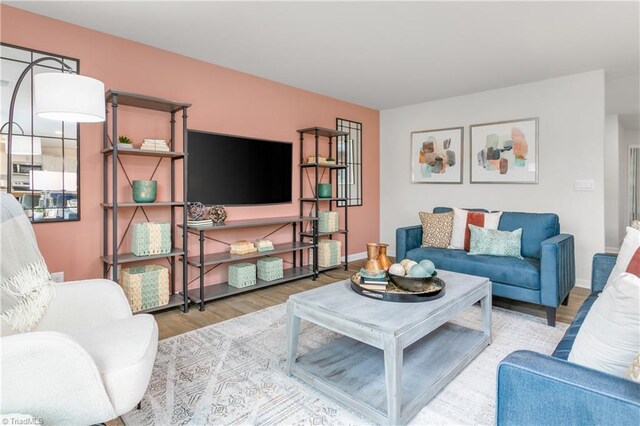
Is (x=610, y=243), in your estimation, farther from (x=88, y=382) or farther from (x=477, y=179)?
(x=88, y=382)

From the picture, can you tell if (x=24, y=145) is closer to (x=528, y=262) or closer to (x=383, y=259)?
(x=383, y=259)

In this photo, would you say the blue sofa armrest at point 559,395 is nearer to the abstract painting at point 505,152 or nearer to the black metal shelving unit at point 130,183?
the black metal shelving unit at point 130,183

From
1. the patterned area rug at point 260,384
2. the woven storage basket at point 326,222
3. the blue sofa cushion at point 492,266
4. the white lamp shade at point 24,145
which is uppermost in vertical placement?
the white lamp shade at point 24,145

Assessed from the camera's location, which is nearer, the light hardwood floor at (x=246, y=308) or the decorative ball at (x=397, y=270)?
the decorative ball at (x=397, y=270)

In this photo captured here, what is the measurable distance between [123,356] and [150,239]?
1.81 metres

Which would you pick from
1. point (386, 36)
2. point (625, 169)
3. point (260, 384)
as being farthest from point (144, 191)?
point (625, 169)

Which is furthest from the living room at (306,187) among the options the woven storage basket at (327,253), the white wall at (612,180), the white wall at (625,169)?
the white wall at (625,169)

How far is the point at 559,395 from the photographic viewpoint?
0.94m

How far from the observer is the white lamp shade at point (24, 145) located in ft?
8.49

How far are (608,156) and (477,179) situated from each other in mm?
3547

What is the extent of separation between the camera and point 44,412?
1157 mm

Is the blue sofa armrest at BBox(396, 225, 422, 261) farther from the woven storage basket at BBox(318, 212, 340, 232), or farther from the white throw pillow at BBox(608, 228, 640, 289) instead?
the white throw pillow at BBox(608, 228, 640, 289)

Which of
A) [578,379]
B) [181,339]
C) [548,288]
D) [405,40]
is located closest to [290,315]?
[181,339]

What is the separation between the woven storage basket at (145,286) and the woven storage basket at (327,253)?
198 cm
